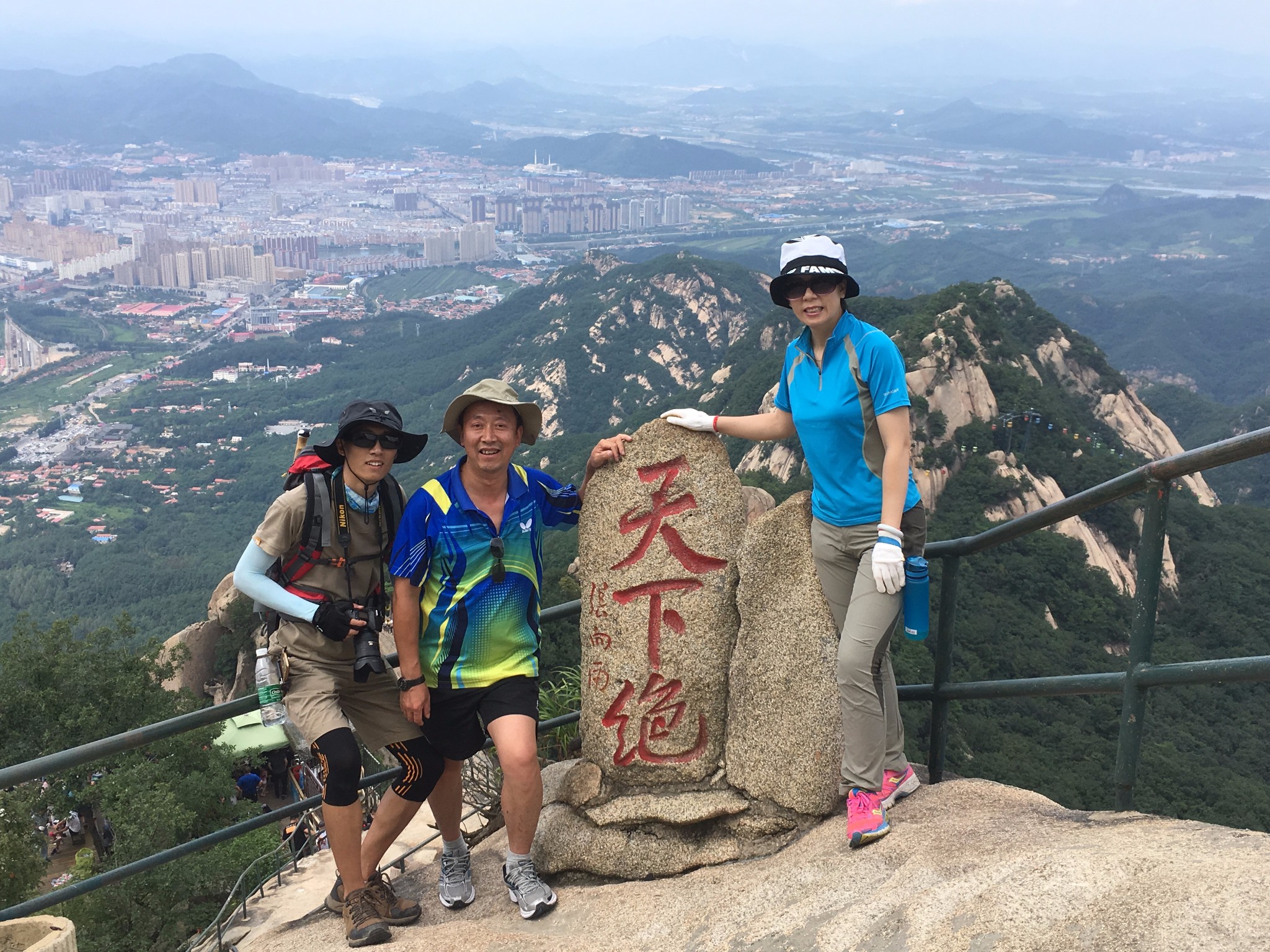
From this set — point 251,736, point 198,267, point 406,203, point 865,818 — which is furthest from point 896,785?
point 406,203

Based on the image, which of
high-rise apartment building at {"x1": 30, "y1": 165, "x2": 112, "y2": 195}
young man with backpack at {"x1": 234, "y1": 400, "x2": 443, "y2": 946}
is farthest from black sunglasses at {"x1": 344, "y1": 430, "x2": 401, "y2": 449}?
high-rise apartment building at {"x1": 30, "y1": 165, "x2": 112, "y2": 195}

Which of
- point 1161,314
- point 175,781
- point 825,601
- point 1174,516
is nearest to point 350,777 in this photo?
point 825,601

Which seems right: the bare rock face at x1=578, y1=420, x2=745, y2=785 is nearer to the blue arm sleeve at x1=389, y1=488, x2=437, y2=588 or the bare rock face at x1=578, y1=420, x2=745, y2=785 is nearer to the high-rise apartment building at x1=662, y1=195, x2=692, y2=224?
the blue arm sleeve at x1=389, y1=488, x2=437, y2=588

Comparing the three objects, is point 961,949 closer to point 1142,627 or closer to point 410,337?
point 1142,627

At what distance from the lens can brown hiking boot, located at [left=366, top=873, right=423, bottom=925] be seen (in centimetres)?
325

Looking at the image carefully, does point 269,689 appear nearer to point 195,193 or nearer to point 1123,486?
point 1123,486

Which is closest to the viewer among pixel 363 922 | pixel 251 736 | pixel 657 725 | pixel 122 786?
pixel 363 922

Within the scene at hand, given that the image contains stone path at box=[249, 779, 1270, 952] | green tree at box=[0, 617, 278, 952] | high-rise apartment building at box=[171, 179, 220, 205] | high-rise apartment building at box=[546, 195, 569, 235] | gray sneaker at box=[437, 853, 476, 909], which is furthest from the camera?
high-rise apartment building at box=[171, 179, 220, 205]

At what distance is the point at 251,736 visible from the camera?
13609 millimetres

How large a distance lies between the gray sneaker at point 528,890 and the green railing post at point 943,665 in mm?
1452

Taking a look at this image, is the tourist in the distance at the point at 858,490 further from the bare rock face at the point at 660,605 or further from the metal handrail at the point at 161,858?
the metal handrail at the point at 161,858

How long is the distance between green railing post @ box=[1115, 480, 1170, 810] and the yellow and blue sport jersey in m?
1.79

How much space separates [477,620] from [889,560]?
4.32 ft

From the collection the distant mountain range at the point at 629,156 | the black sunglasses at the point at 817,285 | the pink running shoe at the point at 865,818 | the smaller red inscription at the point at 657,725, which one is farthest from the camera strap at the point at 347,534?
the distant mountain range at the point at 629,156
